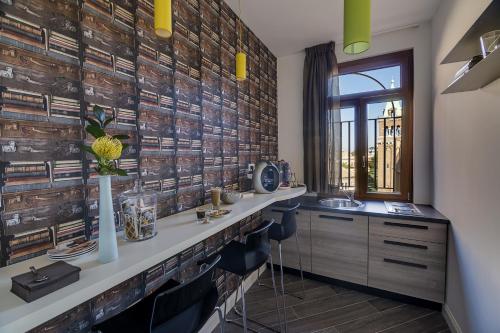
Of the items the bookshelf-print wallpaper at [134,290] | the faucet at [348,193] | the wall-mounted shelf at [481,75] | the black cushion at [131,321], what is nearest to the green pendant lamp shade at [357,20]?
the wall-mounted shelf at [481,75]

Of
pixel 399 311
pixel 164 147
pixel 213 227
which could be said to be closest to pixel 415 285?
pixel 399 311

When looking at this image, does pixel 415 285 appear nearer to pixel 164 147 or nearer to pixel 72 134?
pixel 164 147

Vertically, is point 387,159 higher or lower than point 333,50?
lower

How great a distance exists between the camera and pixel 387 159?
9.21 feet

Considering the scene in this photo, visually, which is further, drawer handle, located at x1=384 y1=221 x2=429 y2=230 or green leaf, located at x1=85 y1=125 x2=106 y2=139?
drawer handle, located at x1=384 y1=221 x2=429 y2=230

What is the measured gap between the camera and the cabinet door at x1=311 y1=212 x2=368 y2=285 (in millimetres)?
2320

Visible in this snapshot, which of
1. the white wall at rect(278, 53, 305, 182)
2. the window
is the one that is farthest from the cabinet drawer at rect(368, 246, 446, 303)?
the white wall at rect(278, 53, 305, 182)

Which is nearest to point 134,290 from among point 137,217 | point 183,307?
point 137,217

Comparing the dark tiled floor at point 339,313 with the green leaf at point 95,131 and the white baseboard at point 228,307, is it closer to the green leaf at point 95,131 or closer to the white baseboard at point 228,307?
the white baseboard at point 228,307

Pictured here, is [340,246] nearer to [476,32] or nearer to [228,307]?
[228,307]

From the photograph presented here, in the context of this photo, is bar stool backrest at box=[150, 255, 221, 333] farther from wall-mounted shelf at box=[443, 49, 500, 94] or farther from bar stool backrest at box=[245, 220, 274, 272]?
wall-mounted shelf at box=[443, 49, 500, 94]

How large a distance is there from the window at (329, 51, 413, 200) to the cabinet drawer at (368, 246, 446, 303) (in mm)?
803

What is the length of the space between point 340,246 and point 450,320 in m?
0.95

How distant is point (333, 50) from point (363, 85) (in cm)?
56
